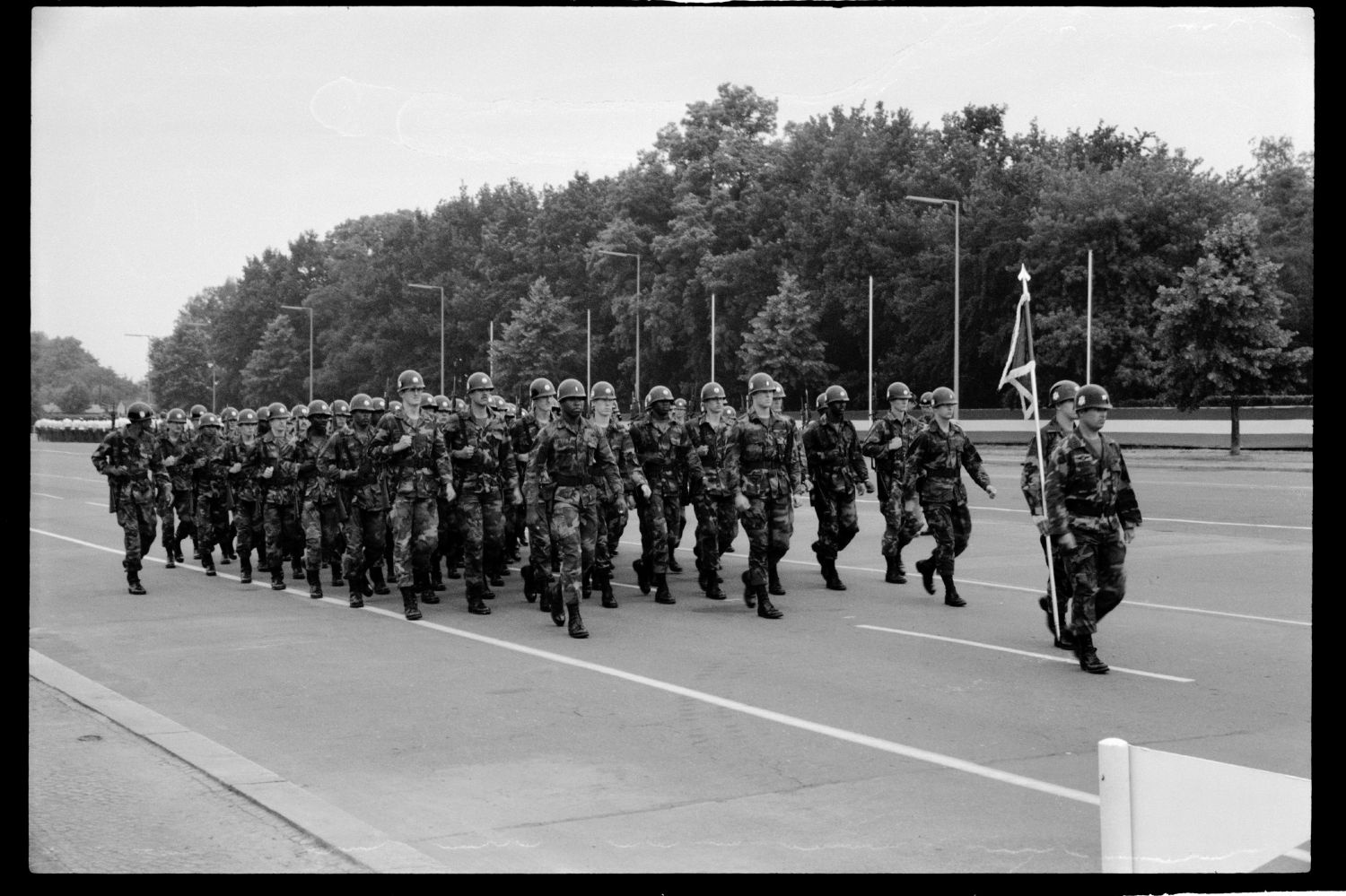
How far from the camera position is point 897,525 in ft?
47.0

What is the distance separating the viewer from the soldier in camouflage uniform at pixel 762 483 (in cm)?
1252

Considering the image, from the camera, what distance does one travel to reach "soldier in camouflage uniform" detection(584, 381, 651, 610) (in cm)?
1258

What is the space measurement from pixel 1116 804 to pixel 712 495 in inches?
355

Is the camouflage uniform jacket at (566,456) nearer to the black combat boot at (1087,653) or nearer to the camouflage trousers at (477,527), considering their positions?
the camouflage trousers at (477,527)

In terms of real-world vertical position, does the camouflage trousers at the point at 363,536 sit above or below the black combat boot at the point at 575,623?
above

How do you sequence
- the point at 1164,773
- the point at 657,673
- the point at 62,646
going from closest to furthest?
the point at 1164,773 < the point at 657,673 < the point at 62,646

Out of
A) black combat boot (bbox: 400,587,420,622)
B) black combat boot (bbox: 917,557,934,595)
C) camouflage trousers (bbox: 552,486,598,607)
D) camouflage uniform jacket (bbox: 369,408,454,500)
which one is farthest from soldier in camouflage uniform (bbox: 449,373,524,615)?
black combat boot (bbox: 917,557,934,595)

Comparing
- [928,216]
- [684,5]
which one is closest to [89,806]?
[684,5]

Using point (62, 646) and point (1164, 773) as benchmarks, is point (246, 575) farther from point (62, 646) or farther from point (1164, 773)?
point (1164, 773)

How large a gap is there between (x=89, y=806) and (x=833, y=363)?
54.7m

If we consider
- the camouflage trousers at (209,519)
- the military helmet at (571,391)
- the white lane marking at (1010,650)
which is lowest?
the white lane marking at (1010,650)

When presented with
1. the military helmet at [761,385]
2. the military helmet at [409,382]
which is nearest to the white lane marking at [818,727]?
the military helmet at [409,382]

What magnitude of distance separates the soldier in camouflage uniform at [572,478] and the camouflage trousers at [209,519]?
7.04m

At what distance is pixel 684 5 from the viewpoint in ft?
16.3
